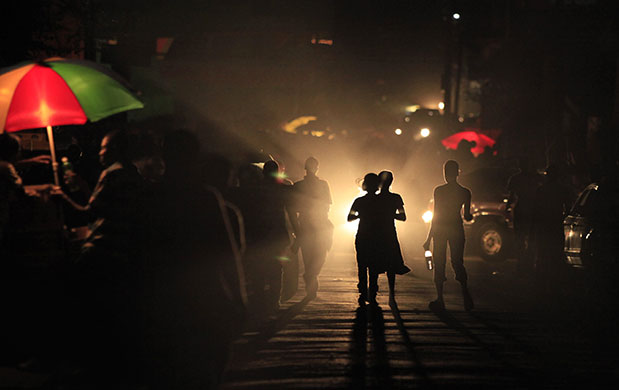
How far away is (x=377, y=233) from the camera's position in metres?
13.6

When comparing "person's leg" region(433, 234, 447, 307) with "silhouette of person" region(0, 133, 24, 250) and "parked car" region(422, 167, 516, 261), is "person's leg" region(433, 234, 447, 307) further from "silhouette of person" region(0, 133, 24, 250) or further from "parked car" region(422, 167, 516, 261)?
"parked car" region(422, 167, 516, 261)

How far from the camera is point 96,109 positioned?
998 cm

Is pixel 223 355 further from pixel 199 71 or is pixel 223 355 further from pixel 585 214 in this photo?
pixel 199 71

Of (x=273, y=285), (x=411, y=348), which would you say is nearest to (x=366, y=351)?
(x=411, y=348)

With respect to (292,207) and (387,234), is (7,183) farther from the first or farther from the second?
(292,207)

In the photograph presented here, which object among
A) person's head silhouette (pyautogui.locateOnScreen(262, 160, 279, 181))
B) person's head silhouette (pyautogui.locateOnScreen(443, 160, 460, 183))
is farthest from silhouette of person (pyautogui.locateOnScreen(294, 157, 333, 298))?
person's head silhouette (pyautogui.locateOnScreen(443, 160, 460, 183))

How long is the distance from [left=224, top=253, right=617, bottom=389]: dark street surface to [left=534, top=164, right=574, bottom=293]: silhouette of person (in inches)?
25.5

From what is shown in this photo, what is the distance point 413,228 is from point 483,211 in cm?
330

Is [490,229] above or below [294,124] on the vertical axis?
below

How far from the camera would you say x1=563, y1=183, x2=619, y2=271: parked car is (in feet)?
48.6

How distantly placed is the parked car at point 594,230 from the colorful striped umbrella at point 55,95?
7.82 metres

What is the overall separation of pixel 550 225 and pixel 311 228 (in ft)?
13.3

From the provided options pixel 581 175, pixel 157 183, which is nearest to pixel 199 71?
pixel 581 175

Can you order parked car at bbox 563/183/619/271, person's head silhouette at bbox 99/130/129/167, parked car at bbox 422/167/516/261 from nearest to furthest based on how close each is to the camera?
1. person's head silhouette at bbox 99/130/129/167
2. parked car at bbox 563/183/619/271
3. parked car at bbox 422/167/516/261
